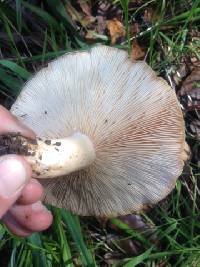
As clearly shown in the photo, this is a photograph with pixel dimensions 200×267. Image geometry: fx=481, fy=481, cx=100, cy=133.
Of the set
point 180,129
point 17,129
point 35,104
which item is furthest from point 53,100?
point 180,129

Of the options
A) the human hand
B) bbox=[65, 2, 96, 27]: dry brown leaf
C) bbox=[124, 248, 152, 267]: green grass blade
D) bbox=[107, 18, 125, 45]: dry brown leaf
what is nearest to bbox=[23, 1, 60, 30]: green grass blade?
bbox=[65, 2, 96, 27]: dry brown leaf

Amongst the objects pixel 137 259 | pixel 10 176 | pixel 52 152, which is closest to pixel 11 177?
pixel 10 176

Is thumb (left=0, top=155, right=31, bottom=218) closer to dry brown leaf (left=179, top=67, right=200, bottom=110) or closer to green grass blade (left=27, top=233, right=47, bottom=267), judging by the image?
green grass blade (left=27, top=233, right=47, bottom=267)

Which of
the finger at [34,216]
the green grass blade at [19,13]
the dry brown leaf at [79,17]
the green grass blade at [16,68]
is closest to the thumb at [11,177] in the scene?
the finger at [34,216]

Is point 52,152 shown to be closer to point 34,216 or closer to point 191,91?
point 34,216

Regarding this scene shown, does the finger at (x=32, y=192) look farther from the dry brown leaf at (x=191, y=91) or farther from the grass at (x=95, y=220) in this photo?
the dry brown leaf at (x=191, y=91)

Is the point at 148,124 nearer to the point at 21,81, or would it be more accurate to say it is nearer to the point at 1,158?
the point at 1,158
